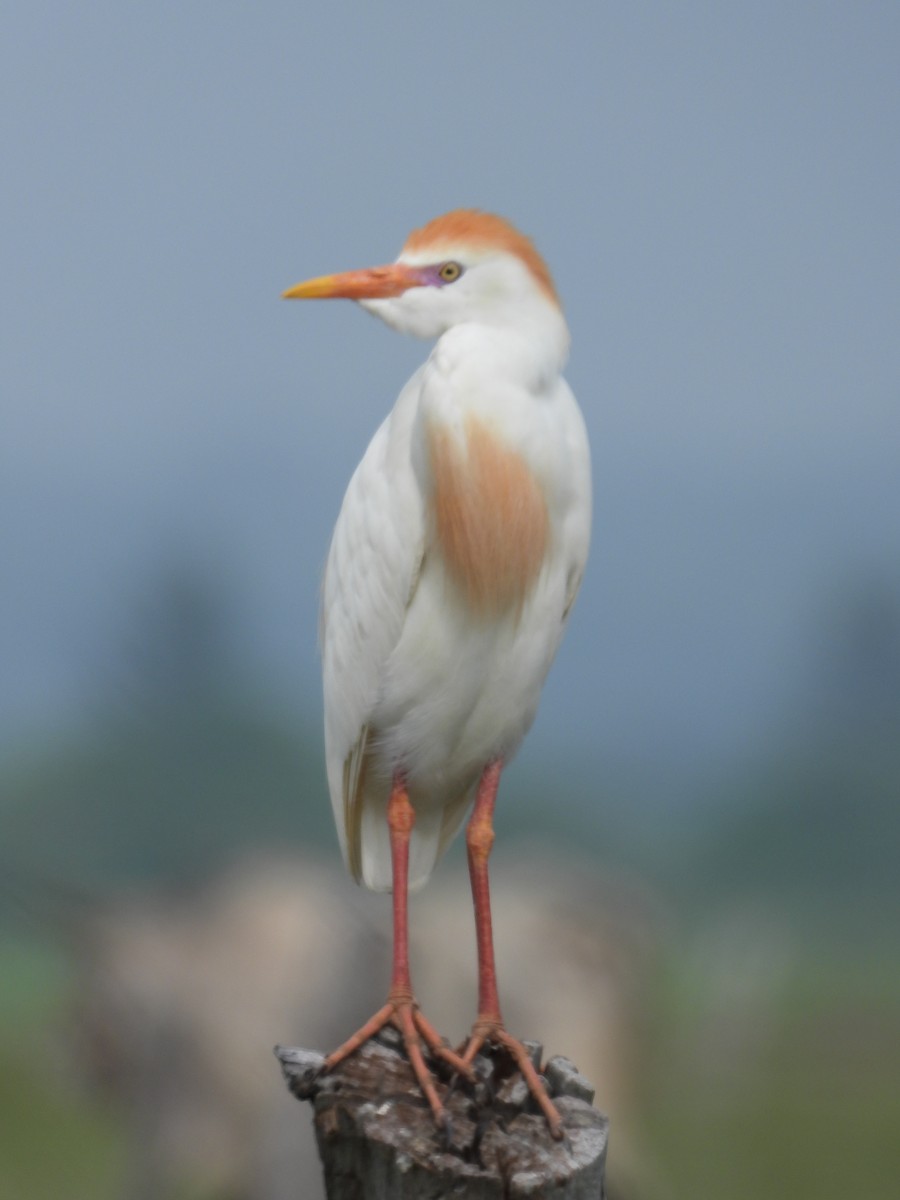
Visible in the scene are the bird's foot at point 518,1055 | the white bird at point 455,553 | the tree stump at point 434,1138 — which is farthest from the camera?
the white bird at point 455,553

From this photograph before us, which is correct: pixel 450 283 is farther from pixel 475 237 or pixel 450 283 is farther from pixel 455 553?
pixel 455 553

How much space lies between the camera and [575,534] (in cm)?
152

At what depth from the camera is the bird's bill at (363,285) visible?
1.43 meters

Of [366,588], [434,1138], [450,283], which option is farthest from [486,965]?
[450,283]

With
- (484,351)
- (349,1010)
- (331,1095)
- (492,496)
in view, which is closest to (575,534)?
(492,496)

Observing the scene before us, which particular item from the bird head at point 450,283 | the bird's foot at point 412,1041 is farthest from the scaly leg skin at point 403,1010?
the bird head at point 450,283

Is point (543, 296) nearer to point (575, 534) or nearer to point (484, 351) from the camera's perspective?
point (484, 351)

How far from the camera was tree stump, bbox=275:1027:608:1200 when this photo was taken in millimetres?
1184

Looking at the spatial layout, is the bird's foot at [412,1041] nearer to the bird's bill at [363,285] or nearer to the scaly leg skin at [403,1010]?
the scaly leg skin at [403,1010]

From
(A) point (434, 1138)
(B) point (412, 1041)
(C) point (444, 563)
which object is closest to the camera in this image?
(A) point (434, 1138)

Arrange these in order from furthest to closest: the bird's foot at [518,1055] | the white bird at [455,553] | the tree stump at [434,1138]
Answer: the white bird at [455,553] → the bird's foot at [518,1055] → the tree stump at [434,1138]

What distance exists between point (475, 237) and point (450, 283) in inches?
2.0

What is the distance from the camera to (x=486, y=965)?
4.89ft

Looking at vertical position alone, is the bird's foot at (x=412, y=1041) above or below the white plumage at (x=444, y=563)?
below
